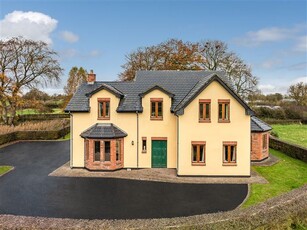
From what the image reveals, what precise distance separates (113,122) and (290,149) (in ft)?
58.1

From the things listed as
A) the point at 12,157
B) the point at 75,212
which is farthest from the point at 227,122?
the point at 12,157

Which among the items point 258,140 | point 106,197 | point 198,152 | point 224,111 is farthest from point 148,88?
point 258,140

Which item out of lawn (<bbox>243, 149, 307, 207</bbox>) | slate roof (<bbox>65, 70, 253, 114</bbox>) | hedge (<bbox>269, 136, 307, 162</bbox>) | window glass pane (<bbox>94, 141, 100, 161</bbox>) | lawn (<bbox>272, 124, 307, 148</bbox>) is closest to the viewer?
lawn (<bbox>243, 149, 307, 207</bbox>)

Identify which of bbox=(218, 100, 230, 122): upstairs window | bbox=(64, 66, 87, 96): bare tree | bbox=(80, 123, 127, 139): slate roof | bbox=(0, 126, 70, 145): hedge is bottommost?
bbox=(0, 126, 70, 145): hedge

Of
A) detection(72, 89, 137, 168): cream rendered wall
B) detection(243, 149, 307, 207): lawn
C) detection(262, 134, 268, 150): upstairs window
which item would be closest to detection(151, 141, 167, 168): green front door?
detection(72, 89, 137, 168): cream rendered wall

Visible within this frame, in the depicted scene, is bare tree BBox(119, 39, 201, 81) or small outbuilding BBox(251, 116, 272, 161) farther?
bare tree BBox(119, 39, 201, 81)

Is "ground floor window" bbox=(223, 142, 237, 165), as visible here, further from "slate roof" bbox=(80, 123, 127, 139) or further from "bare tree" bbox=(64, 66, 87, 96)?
"bare tree" bbox=(64, 66, 87, 96)

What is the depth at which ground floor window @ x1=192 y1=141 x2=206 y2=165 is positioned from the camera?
1794 cm

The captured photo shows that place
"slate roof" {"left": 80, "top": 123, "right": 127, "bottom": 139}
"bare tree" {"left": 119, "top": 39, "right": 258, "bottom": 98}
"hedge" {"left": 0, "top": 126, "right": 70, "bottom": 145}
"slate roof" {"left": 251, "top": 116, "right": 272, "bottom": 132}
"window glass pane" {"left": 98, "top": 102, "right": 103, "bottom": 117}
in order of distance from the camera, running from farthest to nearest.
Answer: "bare tree" {"left": 119, "top": 39, "right": 258, "bottom": 98} < "hedge" {"left": 0, "top": 126, "right": 70, "bottom": 145} < "slate roof" {"left": 251, "top": 116, "right": 272, "bottom": 132} < "window glass pane" {"left": 98, "top": 102, "right": 103, "bottom": 117} < "slate roof" {"left": 80, "top": 123, "right": 127, "bottom": 139}

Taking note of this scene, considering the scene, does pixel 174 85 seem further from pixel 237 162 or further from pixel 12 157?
pixel 12 157

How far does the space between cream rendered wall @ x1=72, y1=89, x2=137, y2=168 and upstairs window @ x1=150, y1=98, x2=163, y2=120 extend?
1.49m

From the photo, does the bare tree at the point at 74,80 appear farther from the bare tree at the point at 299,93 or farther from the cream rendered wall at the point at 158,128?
the bare tree at the point at 299,93

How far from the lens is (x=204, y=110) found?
17.9 metres

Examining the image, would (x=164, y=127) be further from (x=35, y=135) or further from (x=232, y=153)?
(x=35, y=135)
